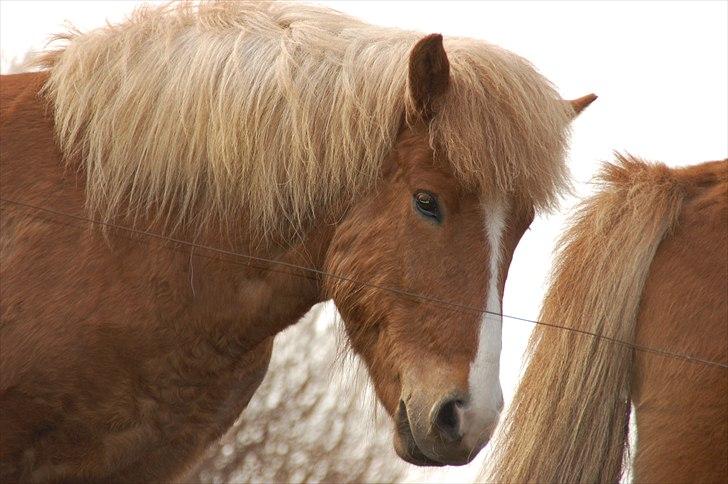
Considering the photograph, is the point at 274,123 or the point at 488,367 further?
the point at 274,123

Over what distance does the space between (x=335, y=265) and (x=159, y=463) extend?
100 cm

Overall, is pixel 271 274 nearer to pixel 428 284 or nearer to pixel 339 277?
pixel 339 277

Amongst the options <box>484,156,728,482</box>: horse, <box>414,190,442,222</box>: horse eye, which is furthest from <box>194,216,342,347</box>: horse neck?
<box>484,156,728,482</box>: horse

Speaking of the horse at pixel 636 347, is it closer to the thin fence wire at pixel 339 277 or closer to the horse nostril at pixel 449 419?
the thin fence wire at pixel 339 277

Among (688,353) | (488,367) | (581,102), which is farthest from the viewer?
(581,102)

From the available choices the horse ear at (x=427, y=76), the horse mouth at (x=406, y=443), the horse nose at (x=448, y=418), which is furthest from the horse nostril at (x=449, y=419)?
the horse ear at (x=427, y=76)

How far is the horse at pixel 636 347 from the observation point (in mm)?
3029

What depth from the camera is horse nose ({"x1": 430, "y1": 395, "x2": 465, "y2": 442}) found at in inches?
123

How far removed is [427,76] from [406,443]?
4.06 ft

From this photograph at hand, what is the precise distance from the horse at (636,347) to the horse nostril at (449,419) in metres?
0.33

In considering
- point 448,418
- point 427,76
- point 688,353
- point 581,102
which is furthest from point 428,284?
point 581,102

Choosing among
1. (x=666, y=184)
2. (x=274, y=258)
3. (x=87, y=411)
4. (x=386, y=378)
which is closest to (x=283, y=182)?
(x=274, y=258)

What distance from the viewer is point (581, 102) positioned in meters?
3.89

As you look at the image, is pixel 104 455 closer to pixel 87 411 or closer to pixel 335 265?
pixel 87 411
